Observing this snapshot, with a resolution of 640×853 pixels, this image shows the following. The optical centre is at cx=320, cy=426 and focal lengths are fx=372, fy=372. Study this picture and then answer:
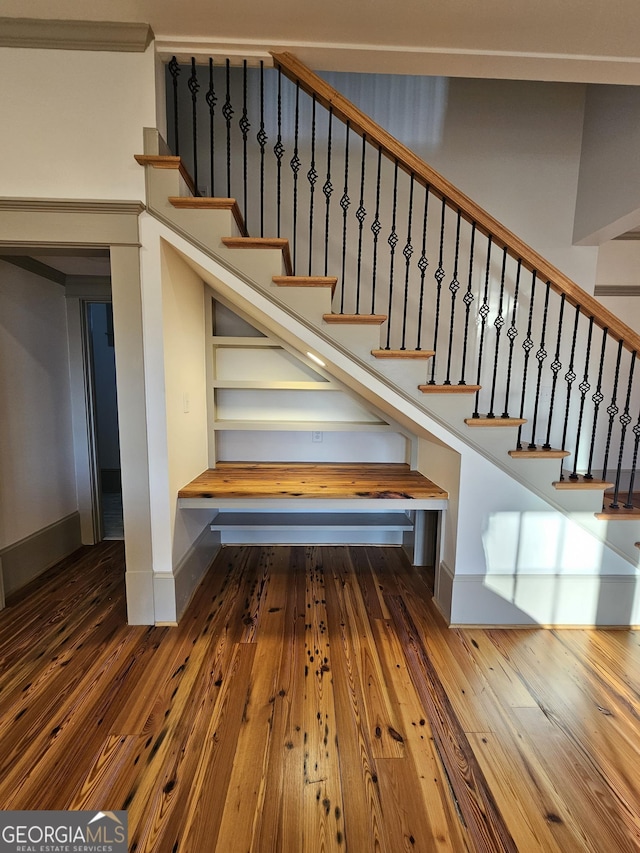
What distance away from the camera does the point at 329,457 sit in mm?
3051

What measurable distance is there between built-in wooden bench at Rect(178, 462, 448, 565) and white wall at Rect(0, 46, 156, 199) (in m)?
1.72

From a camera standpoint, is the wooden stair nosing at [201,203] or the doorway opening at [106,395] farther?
the doorway opening at [106,395]

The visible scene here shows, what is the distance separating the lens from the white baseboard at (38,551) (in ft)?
8.00

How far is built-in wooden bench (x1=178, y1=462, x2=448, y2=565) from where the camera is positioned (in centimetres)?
218

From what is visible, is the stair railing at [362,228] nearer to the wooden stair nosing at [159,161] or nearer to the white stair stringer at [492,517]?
the white stair stringer at [492,517]

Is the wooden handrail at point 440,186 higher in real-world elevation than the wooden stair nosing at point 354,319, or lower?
higher

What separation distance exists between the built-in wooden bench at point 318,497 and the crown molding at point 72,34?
2302mm

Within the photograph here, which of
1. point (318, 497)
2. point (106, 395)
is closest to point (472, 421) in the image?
point (318, 497)

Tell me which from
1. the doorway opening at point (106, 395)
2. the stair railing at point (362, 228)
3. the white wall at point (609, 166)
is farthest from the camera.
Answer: the doorway opening at point (106, 395)

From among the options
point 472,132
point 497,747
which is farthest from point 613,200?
point 497,747

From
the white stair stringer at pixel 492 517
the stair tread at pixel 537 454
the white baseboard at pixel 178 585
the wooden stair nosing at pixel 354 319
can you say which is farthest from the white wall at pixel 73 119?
the stair tread at pixel 537 454

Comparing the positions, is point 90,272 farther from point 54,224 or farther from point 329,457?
point 329,457

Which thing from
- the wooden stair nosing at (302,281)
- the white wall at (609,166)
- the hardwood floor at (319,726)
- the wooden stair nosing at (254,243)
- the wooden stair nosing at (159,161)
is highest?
the white wall at (609,166)

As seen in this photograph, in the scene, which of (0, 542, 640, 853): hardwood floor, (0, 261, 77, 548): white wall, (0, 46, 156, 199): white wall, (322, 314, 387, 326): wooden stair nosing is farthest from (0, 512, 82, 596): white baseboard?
(322, 314, 387, 326): wooden stair nosing
